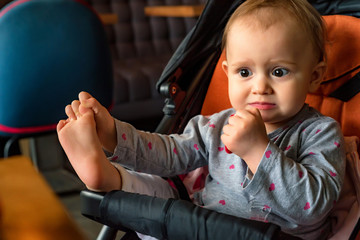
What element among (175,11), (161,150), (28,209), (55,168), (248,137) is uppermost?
(248,137)

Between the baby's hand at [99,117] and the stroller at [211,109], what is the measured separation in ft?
0.53

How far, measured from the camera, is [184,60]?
1282mm

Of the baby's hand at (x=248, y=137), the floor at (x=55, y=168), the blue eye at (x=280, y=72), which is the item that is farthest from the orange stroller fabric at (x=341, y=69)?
the floor at (x=55, y=168)

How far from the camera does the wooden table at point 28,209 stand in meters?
1.30

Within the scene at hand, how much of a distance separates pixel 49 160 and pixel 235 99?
Result: 193 centimetres

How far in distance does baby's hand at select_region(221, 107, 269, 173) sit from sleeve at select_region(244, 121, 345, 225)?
0.02 metres

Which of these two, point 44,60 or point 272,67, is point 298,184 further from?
point 44,60

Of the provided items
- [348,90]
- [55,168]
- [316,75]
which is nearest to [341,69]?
[348,90]

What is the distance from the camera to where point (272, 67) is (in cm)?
95

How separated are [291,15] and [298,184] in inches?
13.3

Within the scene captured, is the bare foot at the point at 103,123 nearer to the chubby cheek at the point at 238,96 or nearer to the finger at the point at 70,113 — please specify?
the finger at the point at 70,113

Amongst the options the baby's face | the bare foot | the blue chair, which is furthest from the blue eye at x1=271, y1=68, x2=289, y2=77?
the blue chair

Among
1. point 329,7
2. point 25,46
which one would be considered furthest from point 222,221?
point 25,46

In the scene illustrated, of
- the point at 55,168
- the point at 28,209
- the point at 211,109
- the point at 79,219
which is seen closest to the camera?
the point at 211,109
